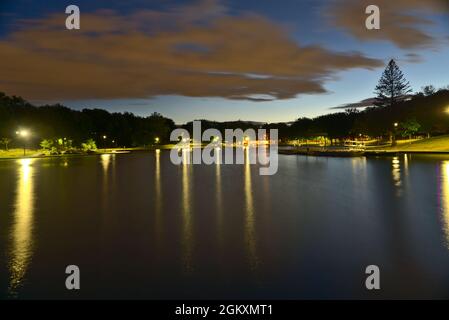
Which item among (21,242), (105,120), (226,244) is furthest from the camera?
(105,120)

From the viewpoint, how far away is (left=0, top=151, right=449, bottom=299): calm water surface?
22.6 ft

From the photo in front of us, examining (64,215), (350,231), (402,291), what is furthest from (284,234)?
(64,215)

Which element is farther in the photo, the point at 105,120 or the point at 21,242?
the point at 105,120

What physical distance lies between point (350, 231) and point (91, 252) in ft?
22.7

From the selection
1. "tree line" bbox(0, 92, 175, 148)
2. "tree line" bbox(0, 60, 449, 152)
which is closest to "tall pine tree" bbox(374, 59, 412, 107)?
"tree line" bbox(0, 60, 449, 152)

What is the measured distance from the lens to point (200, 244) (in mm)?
9555

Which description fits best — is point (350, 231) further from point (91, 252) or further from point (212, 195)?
point (212, 195)

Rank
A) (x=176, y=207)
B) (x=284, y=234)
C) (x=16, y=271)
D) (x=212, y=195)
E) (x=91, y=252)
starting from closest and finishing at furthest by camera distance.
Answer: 1. (x=16, y=271)
2. (x=91, y=252)
3. (x=284, y=234)
4. (x=176, y=207)
5. (x=212, y=195)

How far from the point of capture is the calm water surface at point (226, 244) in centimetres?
690

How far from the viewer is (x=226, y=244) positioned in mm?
9516

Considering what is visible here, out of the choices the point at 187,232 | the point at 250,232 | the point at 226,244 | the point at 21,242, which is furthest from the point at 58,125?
the point at 226,244

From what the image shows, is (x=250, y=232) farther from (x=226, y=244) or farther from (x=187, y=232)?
(x=187, y=232)

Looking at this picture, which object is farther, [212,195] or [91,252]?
[212,195]
